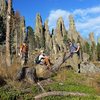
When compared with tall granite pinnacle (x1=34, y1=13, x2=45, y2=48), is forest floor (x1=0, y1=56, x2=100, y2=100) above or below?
below

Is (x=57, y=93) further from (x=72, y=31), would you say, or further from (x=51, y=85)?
(x=72, y=31)

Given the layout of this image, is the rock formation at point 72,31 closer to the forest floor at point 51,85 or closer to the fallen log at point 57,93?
the forest floor at point 51,85

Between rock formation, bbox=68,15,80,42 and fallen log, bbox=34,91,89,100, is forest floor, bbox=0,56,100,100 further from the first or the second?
rock formation, bbox=68,15,80,42

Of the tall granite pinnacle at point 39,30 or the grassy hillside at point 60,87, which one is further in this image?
the tall granite pinnacle at point 39,30

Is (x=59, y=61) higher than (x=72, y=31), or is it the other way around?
(x=72, y=31)

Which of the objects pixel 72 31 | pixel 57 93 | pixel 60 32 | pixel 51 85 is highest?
pixel 72 31

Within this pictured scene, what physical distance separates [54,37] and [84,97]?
164 m

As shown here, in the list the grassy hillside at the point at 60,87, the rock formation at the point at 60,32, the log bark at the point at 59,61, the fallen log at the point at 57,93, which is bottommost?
the fallen log at the point at 57,93

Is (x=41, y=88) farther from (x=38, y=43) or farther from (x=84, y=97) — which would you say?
(x=38, y=43)

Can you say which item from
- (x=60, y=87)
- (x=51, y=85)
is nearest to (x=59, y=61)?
(x=51, y=85)

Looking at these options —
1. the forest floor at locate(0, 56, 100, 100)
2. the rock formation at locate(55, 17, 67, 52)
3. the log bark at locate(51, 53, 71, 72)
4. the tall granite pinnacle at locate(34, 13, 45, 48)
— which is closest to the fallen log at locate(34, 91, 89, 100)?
the forest floor at locate(0, 56, 100, 100)

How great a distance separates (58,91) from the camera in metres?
15.3

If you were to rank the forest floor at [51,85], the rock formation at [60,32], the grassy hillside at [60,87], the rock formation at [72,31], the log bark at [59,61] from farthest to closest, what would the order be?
1. the rock formation at [72,31]
2. the rock formation at [60,32]
3. the log bark at [59,61]
4. the forest floor at [51,85]
5. the grassy hillside at [60,87]

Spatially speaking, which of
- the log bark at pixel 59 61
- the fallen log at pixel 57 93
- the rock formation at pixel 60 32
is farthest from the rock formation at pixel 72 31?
the fallen log at pixel 57 93
